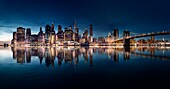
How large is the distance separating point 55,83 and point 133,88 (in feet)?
13.6

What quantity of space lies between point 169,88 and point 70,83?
5023mm

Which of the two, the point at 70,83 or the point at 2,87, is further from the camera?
the point at 70,83

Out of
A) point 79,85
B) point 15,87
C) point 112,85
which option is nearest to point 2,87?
point 15,87

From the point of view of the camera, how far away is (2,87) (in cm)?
882

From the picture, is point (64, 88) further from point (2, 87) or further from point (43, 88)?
point (2, 87)

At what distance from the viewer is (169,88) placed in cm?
840

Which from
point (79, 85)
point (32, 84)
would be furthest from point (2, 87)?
point (79, 85)

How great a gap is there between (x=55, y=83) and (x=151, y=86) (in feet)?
16.6

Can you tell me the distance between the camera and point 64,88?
857cm

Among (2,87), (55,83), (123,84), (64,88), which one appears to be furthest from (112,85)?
(2,87)

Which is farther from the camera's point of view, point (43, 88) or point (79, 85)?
point (79, 85)

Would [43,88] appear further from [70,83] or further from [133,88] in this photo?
[133,88]

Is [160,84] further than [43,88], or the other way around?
[160,84]

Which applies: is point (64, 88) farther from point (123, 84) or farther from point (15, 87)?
point (123, 84)
